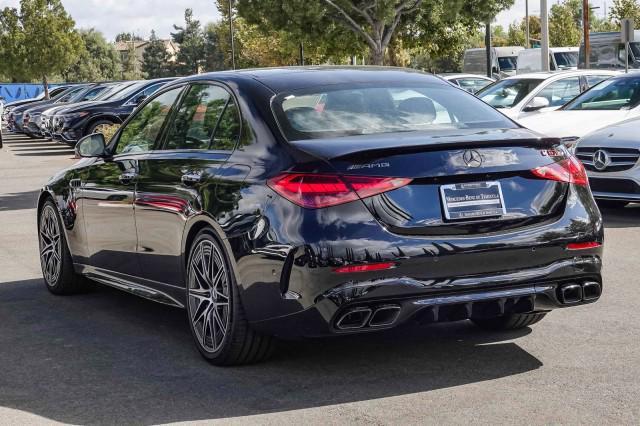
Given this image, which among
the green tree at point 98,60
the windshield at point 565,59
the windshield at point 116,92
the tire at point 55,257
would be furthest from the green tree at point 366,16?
the green tree at point 98,60

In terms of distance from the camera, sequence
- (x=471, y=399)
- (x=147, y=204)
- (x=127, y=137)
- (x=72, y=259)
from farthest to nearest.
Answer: (x=72, y=259), (x=127, y=137), (x=147, y=204), (x=471, y=399)

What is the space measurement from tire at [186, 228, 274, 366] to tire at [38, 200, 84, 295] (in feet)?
7.80

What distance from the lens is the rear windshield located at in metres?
6.17

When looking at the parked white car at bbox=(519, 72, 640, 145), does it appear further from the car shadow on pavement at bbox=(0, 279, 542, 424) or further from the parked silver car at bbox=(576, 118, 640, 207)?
the car shadow on pavement at bbox=(0, 279, 542, 424)

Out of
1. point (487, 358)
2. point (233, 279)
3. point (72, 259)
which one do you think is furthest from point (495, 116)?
point (72, 259)

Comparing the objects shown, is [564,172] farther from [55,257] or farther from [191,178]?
[55,257]

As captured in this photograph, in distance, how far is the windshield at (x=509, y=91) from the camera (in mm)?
18672

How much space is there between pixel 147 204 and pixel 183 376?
130 centimetres

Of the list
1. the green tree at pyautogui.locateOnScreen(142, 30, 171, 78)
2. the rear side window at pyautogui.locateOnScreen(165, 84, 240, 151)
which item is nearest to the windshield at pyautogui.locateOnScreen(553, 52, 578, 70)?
the rear side window at pyautogui.locateOnScreen(165, 84, 240, 151)

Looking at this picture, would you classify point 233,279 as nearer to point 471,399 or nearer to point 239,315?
point 239,315

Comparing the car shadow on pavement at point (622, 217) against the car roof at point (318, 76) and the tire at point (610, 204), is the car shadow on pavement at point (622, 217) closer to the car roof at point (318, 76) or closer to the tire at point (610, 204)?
the tire at point (610, 204)

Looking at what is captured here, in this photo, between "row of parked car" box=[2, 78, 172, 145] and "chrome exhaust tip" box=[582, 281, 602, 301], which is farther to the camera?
"row of parked car" box=[2, 78, 172, 145]

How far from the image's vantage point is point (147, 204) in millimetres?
7051

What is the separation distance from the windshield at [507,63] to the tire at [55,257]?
47.2 m
